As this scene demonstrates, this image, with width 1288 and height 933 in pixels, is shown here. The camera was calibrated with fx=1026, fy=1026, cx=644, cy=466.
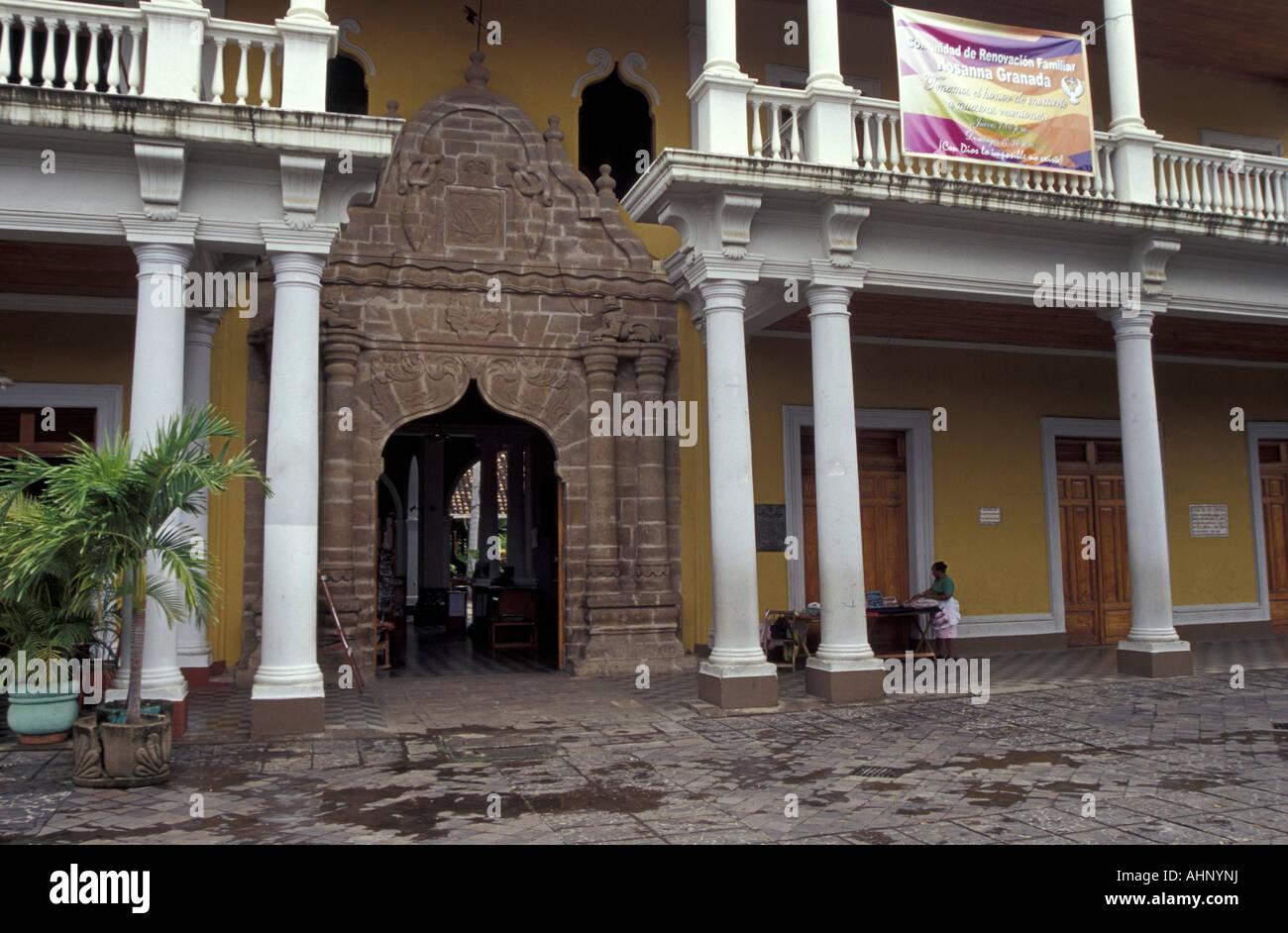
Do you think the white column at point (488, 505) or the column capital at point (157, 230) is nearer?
the column capital at point (157, 230)

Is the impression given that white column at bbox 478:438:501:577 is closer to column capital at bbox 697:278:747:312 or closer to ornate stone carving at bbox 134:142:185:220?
column capital at bbox 697:278:747:312

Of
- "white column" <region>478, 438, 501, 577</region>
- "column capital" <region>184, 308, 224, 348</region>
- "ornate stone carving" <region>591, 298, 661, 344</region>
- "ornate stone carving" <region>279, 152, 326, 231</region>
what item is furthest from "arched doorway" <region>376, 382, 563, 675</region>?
Answer: "ornate stone carving" <region>279, 152, 326, 231</region>

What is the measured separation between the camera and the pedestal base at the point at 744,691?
9.01 m

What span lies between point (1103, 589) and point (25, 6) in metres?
14.0

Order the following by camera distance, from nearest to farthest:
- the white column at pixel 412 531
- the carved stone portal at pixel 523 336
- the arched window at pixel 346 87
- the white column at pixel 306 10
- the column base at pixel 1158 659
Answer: the white column at pixel 306 10 < the column base at pixel 1158 659 < the carved stone portal at pixel 523 336 < the arched window at pixel 346 87 < the white column at pixel 412 531

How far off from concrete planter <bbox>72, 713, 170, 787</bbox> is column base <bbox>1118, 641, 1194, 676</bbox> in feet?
30.8

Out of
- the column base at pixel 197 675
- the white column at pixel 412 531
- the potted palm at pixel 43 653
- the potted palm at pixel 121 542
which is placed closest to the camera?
the potted palm at pixel 121 542

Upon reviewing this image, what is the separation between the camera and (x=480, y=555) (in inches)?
773

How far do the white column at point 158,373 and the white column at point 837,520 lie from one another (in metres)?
5.53

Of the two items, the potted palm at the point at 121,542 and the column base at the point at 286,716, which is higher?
the potted palm at the point at 121,542

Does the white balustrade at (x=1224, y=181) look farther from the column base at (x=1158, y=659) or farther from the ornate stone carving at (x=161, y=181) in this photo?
the ornate stone carving at (x=161, y=181)

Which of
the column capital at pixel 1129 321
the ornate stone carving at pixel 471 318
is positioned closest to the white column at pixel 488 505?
the ornate stone carving at pixel 471 318

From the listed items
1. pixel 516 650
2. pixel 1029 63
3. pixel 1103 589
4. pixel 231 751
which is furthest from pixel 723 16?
pixel 1103 589

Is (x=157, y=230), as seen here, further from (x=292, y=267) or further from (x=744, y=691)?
(x=744, y=691)
